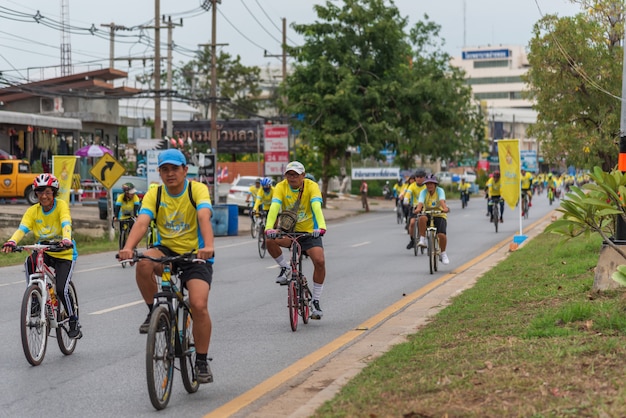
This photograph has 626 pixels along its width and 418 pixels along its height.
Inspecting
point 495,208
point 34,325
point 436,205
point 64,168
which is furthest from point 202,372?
point 495,208

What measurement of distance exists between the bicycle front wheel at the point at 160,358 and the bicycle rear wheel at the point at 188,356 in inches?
7.3

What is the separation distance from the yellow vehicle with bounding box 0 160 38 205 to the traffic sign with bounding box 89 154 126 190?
43.4 feet

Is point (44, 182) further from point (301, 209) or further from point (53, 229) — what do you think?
point (301, 209)

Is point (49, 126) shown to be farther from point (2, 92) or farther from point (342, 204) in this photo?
point (342, 204)

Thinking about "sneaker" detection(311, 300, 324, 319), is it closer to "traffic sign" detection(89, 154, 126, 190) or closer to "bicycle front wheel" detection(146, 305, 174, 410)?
"bicycle front wheel" detection(146, 305, 174, 410)

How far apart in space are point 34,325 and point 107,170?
19.8 meters

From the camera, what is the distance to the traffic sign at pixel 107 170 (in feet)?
94.3

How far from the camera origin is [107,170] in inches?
1141

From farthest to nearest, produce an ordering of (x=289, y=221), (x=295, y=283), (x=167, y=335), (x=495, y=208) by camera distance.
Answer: (x=495, y=208) < (x=289, y=221) < (x=295, y=283) < (x=167, y=335)

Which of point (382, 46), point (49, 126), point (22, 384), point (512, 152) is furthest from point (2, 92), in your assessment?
point (22, 384)

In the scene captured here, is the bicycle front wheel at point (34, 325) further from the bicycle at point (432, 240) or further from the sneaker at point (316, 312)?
the bicycle at point (432, 240)

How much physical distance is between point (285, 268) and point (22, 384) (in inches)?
160

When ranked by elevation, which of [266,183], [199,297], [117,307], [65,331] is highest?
[266,183]

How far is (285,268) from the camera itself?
39.6 feet
